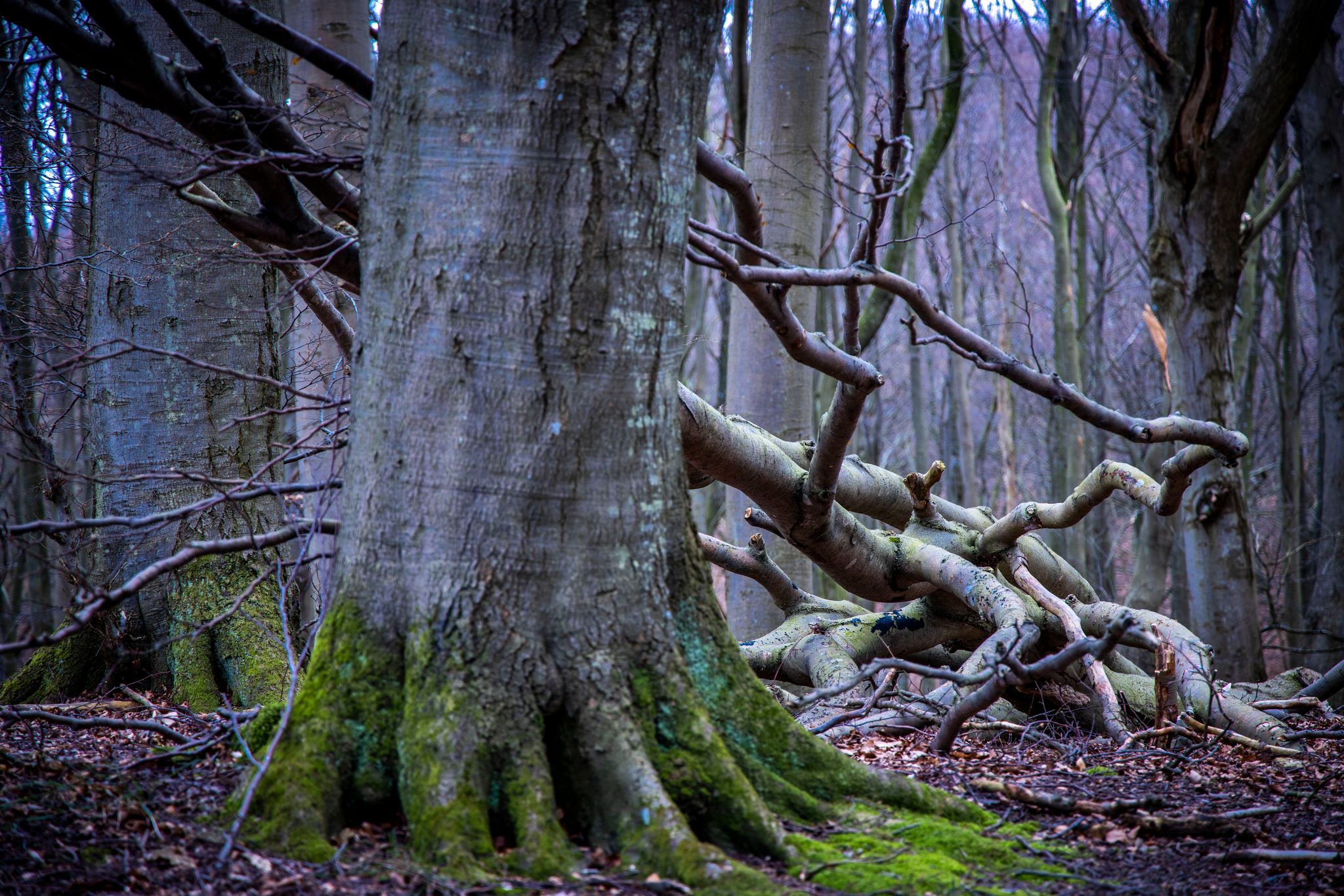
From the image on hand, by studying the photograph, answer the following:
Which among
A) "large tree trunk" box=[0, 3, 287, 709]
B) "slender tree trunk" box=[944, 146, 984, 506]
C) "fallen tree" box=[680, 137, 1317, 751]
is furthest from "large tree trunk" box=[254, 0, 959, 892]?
"slender tree trunk" box=[944, 146, 984, 506]

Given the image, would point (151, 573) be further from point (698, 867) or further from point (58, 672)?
point (58, 672)

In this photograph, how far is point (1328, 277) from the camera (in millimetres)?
9438

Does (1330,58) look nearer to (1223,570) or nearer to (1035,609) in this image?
(1223,570)

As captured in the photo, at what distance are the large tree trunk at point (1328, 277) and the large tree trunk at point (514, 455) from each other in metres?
8.98

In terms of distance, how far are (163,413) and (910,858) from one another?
4275 millimetres

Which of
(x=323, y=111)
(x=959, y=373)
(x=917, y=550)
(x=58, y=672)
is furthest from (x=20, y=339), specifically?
(x=959, y=373)

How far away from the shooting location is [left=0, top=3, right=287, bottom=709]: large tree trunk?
186 inches

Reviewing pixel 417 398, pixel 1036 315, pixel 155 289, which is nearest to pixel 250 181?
pixel 417 398

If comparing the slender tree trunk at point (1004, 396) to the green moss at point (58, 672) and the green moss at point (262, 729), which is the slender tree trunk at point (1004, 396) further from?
the green moss at point (262, 729)

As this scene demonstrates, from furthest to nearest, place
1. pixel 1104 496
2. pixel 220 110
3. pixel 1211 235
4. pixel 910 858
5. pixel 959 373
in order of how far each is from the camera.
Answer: pixel 959 373 → pixel 1211 235 → pixel 1104 496 → pixel 220 110 → pixel 910 858

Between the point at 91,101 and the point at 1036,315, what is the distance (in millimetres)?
28045

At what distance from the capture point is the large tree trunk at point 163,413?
4730 mm

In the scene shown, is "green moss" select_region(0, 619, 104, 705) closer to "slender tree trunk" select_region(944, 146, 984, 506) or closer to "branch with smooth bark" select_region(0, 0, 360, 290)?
"branch with smooth bark" select_region(0, 0, 360, 290)

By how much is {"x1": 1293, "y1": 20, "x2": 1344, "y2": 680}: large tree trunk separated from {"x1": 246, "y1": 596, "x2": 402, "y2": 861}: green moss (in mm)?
9638
